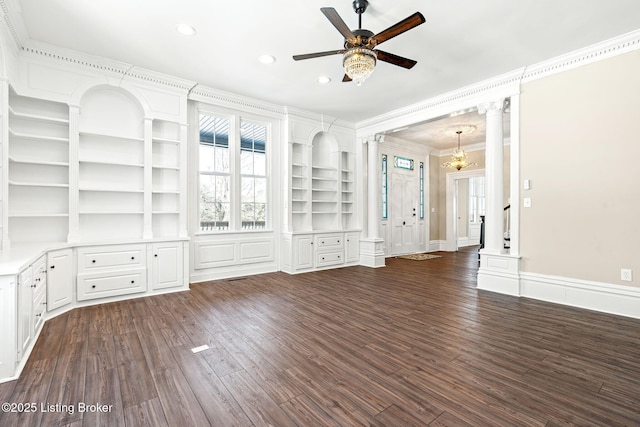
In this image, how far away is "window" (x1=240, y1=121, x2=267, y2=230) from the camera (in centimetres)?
551

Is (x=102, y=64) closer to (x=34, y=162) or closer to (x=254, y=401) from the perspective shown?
(x=34, y=162)

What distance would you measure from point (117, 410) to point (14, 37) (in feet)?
13.0

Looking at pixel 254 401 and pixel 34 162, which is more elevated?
pixel 34 162

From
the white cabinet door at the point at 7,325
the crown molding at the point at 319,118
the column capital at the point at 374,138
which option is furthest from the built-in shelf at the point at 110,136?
the column capital at the point at 374,138

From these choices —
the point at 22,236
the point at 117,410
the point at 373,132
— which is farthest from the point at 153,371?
the point at 373,132

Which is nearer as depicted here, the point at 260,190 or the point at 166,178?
the point at 166,178

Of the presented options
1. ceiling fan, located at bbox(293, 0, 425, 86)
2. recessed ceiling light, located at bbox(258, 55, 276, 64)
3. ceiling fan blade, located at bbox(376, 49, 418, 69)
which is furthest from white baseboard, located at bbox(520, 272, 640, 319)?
recessed ceiling light, located at bbox(258, 55, 276, 64)

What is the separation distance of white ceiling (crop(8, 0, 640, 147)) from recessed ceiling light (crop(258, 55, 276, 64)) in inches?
2.7

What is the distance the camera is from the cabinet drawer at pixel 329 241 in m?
6.13

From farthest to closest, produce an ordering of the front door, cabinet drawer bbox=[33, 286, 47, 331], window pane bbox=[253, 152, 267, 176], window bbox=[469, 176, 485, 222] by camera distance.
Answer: window bbox=[469, 176, 485, 222], the front door, window pane bbox=[253, 152, 267, 176], cabinet drawer bbox=[33, 286, 47, 331]

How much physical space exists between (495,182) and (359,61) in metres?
2.99

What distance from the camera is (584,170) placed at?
12.2ft

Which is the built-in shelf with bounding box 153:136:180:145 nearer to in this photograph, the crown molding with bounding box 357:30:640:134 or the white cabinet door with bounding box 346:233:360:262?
the white cabinet door with bounding box 346:233:360:262

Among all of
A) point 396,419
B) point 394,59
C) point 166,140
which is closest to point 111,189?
point 166,140
